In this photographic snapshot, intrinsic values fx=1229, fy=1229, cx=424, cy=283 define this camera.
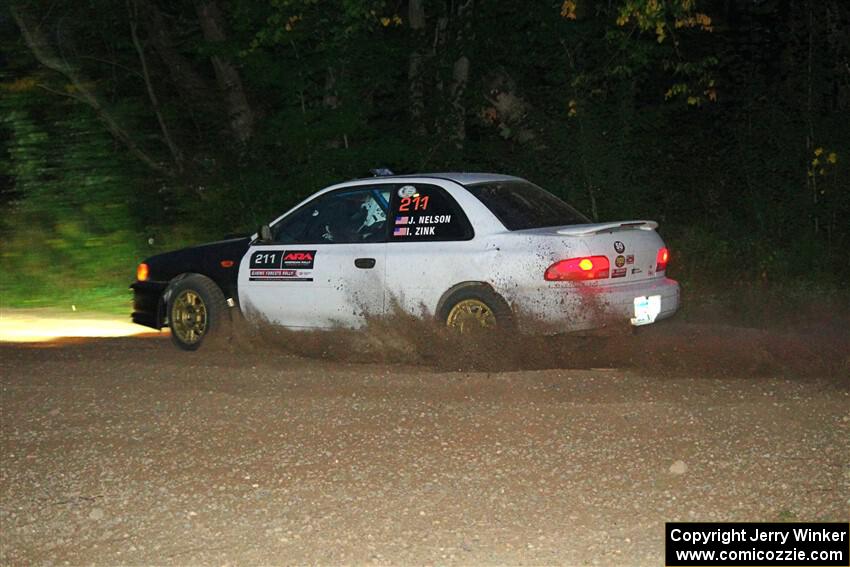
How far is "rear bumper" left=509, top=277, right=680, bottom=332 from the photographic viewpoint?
901 centimetres

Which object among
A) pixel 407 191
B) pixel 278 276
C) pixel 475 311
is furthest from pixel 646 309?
pixel 278 276

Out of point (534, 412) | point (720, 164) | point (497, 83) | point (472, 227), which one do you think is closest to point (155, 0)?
point (497, 83)

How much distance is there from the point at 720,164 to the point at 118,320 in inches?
335

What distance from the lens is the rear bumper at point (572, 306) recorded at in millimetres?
9008

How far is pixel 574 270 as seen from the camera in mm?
9000

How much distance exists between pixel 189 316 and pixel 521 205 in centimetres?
314

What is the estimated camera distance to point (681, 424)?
7.27 metres

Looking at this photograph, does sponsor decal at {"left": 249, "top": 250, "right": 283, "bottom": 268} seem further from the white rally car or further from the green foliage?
the green foliage

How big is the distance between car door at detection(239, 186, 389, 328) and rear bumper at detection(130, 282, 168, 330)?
95 cm

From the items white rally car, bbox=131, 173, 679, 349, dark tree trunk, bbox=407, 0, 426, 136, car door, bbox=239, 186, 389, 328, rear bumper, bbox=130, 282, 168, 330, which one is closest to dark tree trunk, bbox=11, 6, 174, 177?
dark tree trunk, bbox=407, 0, 426, 136

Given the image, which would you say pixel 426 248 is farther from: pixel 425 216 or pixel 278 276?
pixel 278 276

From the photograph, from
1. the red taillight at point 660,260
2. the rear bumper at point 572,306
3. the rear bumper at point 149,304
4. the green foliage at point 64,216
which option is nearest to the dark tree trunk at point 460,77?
the green foliage at point 64,216

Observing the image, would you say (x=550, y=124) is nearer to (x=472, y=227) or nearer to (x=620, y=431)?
(x=472, y=227)

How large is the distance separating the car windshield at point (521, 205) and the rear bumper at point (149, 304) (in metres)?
3.16
